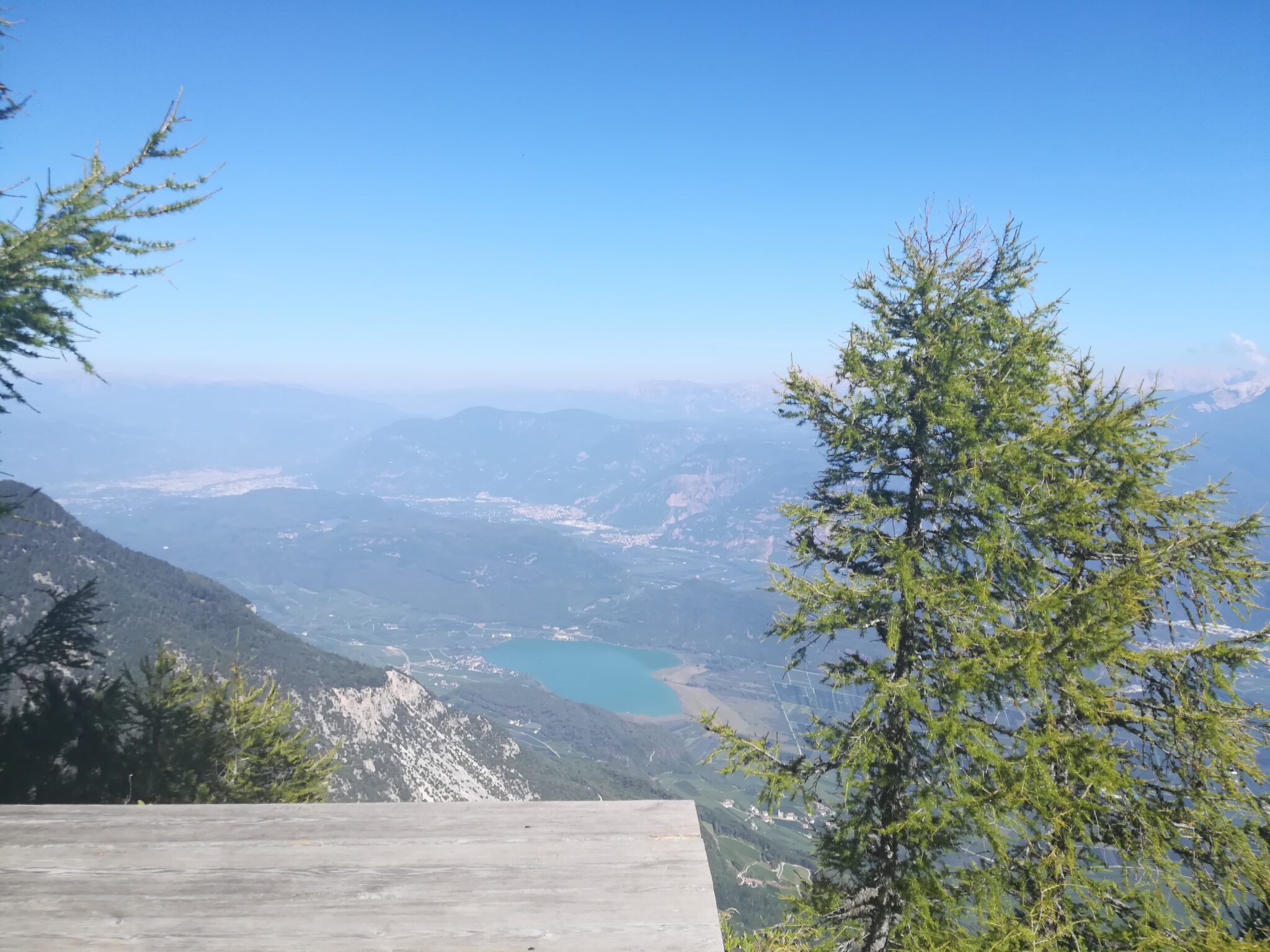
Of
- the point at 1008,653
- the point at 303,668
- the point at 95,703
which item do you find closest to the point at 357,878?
the point at 1008,653

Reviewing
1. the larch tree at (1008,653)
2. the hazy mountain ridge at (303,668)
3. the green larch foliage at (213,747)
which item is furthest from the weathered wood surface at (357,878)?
the hazy mountain ridge at (303,668)

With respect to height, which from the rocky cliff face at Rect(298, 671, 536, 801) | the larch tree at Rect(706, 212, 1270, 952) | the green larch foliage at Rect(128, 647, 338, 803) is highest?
the larch tree at Rect(706, 212, 1270, 952)

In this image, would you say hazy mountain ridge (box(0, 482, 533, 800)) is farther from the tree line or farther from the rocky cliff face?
the tree line

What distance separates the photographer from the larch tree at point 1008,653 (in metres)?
5.47

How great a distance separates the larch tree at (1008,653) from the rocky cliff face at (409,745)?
192ft

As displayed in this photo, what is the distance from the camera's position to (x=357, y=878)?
85.1 inches

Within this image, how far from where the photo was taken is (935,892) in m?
5.93

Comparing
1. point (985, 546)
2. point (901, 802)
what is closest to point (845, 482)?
point (985, 546)

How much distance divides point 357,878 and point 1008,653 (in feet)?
17.4

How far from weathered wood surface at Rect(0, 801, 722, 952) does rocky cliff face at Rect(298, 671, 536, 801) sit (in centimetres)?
6095

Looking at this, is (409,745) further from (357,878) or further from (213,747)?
(357,878)

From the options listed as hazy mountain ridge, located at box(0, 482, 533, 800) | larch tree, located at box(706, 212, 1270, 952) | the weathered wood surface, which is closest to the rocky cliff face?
hazy mountain ridge, located at box(0, 482, 533, 800)

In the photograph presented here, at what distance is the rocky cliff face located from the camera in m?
64.6

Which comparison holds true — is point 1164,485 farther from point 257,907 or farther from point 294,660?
point 294,660
